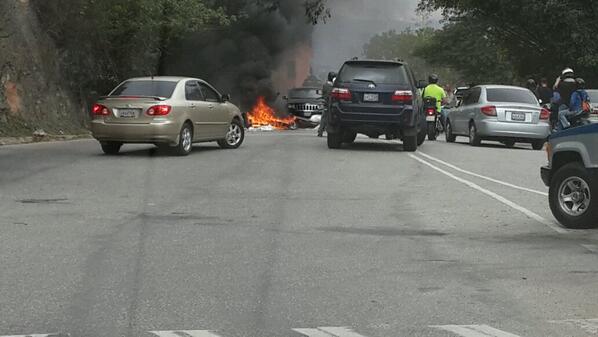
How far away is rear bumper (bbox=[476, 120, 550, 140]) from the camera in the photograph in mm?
19406

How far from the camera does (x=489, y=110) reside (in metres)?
19.6

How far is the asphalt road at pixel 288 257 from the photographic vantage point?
15.6 ft

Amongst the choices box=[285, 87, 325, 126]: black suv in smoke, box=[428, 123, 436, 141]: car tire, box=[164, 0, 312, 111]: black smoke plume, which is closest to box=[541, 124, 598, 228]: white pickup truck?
box=[428, 123, 436, 141]: car tire

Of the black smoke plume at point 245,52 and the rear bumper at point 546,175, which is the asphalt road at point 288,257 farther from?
the black smoke plume at point 245,52

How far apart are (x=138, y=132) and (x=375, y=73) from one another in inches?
206

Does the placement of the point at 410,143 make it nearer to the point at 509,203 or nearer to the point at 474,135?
the point at 474,135

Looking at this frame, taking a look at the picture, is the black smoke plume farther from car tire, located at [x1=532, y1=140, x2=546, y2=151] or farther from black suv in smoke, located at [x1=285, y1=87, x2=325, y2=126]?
car tire, located at [x1=532, y1=140, x2=546, y2=151]

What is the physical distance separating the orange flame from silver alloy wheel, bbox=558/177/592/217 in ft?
87.2

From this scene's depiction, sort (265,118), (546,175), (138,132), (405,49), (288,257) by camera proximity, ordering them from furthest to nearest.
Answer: (405,49) < (265,118) < (138,132) < (546,175) < (288,257)

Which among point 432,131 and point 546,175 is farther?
point 432,131

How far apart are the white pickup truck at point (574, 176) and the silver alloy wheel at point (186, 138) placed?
8591 millimetres

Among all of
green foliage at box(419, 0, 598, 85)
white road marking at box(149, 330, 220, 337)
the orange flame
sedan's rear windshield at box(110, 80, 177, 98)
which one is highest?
green foliage at box(419, 0, 598, 85)

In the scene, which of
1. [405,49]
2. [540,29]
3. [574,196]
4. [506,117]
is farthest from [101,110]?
[405,49]

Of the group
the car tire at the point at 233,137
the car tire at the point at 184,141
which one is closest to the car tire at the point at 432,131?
the car tire at the point at 233,137
